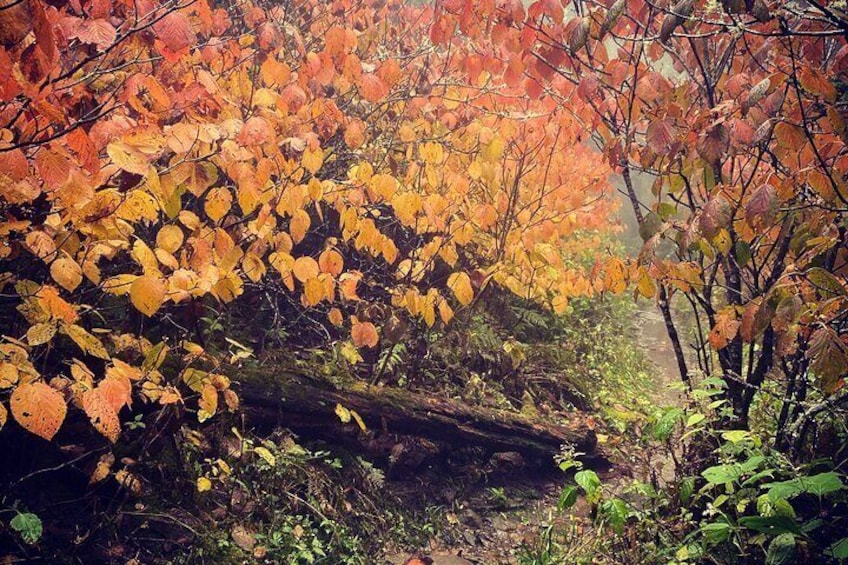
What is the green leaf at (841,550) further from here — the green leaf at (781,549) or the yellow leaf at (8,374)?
the yellow leaf at (8,374)

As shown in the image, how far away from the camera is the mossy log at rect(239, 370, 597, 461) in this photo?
15.2ft

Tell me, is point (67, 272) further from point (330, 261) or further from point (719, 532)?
point (719, 532)

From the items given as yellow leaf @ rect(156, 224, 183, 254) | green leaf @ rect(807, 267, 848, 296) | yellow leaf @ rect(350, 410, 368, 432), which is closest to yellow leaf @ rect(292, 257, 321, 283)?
yellow leaf @ rect(156, 224, 183, 254)

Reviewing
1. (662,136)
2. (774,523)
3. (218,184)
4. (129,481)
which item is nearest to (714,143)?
(662,136)

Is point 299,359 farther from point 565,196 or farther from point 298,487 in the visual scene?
point 565,196

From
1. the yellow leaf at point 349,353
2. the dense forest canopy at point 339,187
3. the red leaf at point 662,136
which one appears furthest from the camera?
the yellow leaf at point 349,353

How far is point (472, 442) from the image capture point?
18.3ft

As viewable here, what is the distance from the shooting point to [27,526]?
3.02 meters

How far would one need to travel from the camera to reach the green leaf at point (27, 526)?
300cm

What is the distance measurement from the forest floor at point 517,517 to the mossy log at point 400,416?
0.34 m

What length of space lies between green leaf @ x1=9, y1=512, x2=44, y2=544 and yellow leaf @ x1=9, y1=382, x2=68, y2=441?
1.02 metres

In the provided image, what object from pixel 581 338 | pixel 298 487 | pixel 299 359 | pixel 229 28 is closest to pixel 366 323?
pixel 299 359

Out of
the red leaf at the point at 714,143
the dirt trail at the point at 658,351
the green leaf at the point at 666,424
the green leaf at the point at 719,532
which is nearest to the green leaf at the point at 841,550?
the green leaf at the point at 719,532

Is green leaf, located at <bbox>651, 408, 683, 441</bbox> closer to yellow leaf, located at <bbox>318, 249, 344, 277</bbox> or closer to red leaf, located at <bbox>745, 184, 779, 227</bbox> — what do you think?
red leaf, located at <bbox>745, 184, 779, 227</bbox>
